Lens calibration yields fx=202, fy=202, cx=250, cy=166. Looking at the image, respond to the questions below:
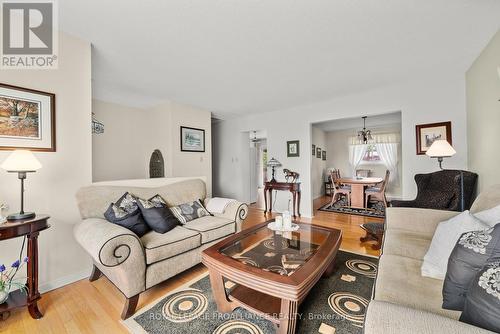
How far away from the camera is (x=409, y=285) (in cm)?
108

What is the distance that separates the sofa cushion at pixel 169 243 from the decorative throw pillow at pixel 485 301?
5.79 feet

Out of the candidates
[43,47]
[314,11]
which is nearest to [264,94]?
[314,11]

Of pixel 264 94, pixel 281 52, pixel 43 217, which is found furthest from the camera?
pixel 264 94

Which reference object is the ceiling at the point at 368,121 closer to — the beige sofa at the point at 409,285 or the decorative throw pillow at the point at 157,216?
the beige sofa at the point at 409,285

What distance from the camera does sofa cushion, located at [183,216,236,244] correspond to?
2.09 metres

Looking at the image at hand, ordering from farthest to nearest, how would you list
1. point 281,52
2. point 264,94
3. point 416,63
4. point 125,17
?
point 264,94 → point 416,63 → point 281,52 → point 125,17

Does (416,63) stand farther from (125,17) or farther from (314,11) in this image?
(125,17)

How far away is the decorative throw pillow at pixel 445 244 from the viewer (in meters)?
1.15

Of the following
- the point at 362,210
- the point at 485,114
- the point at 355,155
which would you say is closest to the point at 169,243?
the point at 485,114

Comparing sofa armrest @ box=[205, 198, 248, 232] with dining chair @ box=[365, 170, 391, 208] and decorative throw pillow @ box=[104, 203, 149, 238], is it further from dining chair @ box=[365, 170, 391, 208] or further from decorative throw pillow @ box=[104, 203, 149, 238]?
dining chair @ box=[365, 170, 391, 208]

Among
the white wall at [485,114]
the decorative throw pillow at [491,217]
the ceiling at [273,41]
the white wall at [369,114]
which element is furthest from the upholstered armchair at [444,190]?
the ceiling at [273,41]

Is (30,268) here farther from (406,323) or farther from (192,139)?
(192,139)

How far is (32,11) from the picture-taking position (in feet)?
5.23

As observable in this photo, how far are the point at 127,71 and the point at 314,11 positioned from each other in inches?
90.6
